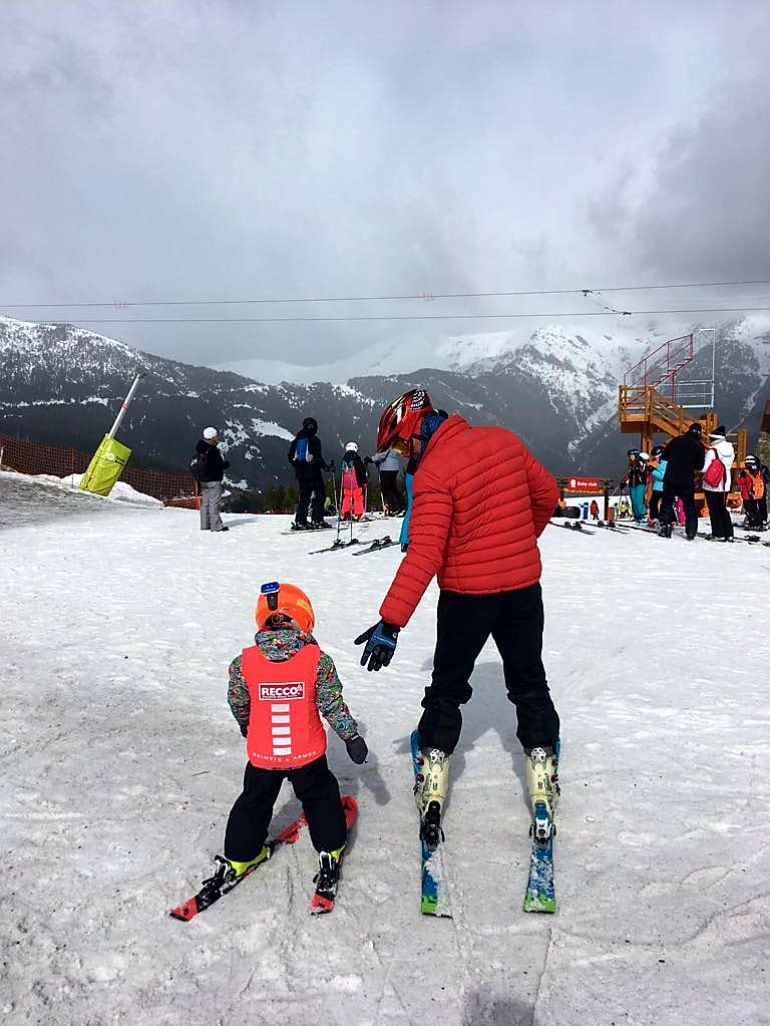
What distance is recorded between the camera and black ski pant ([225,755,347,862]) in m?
2.80

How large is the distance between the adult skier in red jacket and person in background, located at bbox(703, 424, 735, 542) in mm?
10503

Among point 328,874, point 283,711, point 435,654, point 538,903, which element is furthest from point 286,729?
point 538,903

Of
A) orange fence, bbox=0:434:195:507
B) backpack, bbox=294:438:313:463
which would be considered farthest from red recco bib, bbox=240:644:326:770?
orange fence, bbox=0:434:195:507

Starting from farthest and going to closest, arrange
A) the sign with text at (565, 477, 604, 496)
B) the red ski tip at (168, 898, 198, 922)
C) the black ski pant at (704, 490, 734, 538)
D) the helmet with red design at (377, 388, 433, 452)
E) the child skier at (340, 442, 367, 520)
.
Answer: the sign with text at (565, 477, 604, 496), the child skier at (340, 442, 367, 520), the black ski pant at (704, 490, 734, 538), the helmet with red design at (377, 388, 433, 452), the red ski tip at (168, 898, 198, 922)

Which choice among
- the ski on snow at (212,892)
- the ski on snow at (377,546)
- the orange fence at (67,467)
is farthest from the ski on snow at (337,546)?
the orange fence at (67,467)

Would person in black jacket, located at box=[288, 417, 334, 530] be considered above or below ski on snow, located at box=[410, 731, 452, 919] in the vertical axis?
above

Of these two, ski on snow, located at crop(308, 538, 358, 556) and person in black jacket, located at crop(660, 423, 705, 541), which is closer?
ski on snow, located at crop(308, 538, 358, 556)

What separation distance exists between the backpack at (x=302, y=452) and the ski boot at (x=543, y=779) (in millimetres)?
11094

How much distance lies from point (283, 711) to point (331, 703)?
0.21 metres

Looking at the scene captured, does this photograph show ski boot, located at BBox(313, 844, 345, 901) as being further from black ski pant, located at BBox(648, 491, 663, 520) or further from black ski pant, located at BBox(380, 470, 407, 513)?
black ski pant, located at BBox(648, 491, 663, 520)

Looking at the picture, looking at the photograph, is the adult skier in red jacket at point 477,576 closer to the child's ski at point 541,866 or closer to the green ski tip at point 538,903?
the child's ski at point 541,866

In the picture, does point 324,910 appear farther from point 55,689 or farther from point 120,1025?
point 55,689

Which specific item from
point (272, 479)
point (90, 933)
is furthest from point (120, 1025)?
point (272, 479)

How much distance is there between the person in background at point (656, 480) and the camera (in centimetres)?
1533
